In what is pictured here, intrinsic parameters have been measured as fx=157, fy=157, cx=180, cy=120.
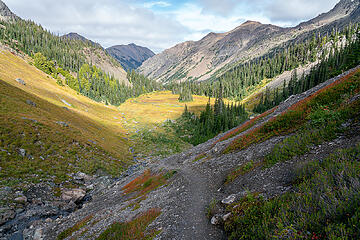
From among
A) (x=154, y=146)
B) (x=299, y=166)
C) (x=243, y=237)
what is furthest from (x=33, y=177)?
(x=154, y=146)

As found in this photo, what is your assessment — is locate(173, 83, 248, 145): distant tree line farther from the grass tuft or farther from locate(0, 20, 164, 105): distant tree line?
locate(0, 20, 164, 105): distant tree line

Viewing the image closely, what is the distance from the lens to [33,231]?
13930mm

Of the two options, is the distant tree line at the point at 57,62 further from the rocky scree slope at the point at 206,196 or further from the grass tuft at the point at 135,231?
the grass tuft at the point at 135,231

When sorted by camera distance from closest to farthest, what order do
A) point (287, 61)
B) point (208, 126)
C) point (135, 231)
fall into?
point (135, 231) → point (208, 126) → point (287, 61)

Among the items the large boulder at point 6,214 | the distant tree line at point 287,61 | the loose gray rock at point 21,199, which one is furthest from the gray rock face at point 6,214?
the distant tree line at point 287,61

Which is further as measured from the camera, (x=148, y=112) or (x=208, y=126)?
(x=148, y=112)

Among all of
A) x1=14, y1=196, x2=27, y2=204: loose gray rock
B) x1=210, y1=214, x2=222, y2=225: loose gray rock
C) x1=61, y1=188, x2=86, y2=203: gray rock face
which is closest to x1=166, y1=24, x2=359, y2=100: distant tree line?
x1=61, y1=188, x2=86, y2=203: gray rock face

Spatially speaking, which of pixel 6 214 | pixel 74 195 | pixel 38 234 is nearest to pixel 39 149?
pixel 74 195

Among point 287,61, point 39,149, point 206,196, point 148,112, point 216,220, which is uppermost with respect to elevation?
point 287,61

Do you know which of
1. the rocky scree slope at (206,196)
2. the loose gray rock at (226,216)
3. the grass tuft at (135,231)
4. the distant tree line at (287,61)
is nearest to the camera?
the loose gray rock at (226,216)

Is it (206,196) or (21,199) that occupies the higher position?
(206,196)

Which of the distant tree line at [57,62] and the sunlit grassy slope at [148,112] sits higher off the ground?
the distant tree line at [57,62]

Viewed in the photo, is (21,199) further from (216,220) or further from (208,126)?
(208,126)

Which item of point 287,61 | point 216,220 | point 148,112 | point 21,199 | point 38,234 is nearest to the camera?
point 216,220
